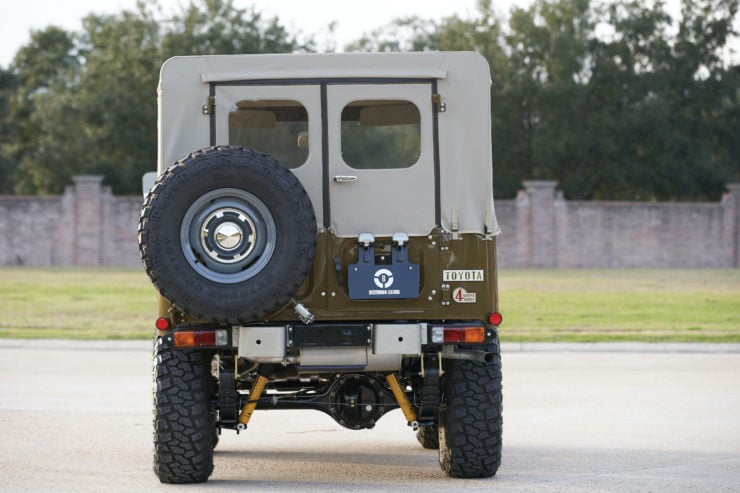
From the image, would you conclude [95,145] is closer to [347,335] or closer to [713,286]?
[713,286]

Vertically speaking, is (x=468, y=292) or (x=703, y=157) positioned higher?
(x=703, y=157)

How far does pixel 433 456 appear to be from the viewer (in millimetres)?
10250

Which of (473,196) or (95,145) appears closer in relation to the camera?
(473,196)

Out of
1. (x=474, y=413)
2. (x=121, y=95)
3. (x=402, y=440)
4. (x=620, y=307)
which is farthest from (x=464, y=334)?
(x=121, y=95)

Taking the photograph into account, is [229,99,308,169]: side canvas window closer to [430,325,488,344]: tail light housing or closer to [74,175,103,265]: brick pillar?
[430,325,488,344]: tail light housing

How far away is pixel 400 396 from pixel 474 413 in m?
0.46

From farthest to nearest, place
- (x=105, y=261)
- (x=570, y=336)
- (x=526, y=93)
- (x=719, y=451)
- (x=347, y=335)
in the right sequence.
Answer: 1. (x=526, y=93)
2. (x=105, y=261)
3. (x=570, y=336)
4. (x=719, y=451)
5. (x=347, y=335)

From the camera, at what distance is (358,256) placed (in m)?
8.47

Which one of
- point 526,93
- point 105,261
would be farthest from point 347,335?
point 526,93

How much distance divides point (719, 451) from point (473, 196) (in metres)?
2.87

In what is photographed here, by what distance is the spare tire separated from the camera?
8.00m

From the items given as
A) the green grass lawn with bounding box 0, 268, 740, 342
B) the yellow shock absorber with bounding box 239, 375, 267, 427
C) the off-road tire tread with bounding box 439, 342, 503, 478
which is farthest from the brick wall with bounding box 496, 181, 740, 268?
the yellow shock absorber with bounding box 239, 375, 267, 427

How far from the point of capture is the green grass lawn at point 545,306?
2261 centimetres

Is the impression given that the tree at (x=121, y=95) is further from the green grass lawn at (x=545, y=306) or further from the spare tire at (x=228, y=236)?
the spare tire at (x=228, y=236)
